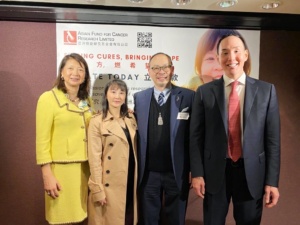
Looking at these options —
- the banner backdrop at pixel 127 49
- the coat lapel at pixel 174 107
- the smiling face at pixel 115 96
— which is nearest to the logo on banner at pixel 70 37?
the banner backdrop at pixel 127 49

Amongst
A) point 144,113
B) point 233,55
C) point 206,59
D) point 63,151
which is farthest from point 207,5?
point 63,151

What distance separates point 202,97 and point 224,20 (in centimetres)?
101

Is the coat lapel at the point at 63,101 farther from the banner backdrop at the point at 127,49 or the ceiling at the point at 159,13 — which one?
the ceiling at the point at 159,13

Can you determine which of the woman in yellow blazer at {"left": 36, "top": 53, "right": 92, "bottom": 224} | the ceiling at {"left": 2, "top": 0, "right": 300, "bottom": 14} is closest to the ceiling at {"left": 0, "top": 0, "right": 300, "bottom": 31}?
the ceiling at {"left": 2, "top": 0, "right": 300, "bottom": 14}

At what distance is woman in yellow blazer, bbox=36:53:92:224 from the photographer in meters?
2.07

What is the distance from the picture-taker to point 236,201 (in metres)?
1.98

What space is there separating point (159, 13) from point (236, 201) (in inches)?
66.7

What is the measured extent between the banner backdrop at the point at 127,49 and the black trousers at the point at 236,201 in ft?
3.40

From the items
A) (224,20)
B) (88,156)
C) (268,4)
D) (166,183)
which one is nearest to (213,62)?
(224,20)

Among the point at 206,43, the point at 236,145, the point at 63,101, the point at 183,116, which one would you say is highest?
the point at 206,43

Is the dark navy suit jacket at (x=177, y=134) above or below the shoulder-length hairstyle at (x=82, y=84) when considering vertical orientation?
below

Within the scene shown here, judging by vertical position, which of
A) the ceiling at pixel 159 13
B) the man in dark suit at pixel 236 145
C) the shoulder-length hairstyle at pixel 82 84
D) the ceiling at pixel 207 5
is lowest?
Answer: the man in dark suit at pixel 236 145

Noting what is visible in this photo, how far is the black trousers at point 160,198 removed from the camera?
2.15m

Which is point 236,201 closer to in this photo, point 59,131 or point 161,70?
point 161,70
